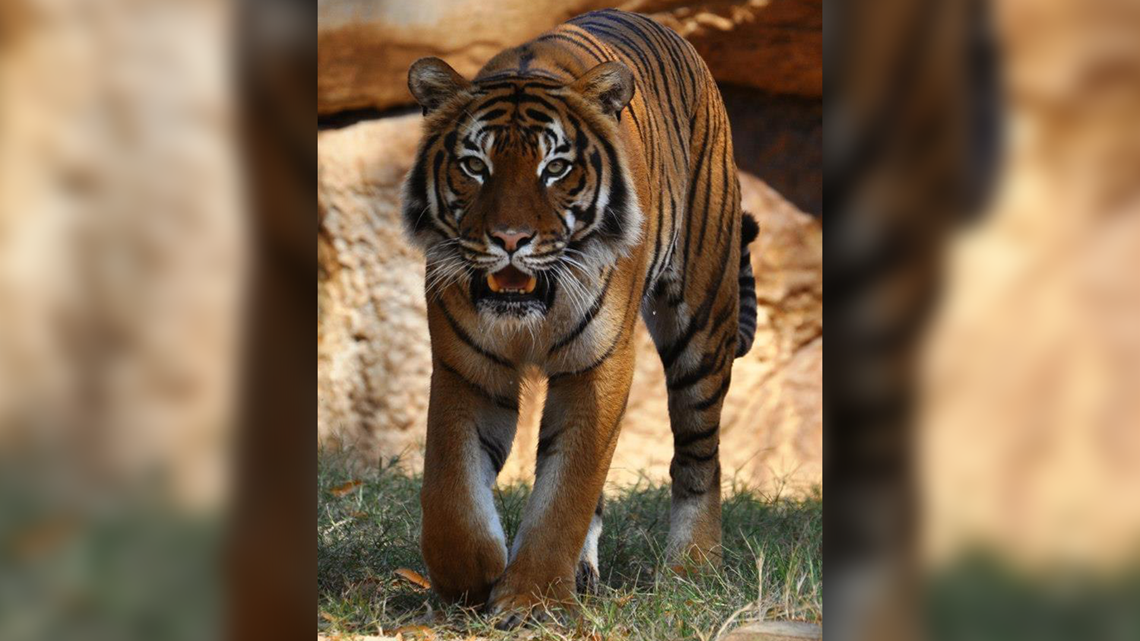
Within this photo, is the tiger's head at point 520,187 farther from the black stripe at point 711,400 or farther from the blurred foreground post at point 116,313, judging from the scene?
the blurred foreground post at point 116,313

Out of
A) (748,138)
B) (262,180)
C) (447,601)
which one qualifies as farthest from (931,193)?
(748,138)

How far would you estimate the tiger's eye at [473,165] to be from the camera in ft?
11.7

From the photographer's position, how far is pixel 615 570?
4.18 metres

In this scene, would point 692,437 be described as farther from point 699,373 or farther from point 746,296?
point 746,296

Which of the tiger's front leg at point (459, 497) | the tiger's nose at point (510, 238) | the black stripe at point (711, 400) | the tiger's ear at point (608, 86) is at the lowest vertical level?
the tiger's front leg at point (459, 497)

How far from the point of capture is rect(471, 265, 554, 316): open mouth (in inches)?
134

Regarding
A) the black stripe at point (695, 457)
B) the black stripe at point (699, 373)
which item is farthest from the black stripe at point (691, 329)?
the black stripe at point (695, 457)

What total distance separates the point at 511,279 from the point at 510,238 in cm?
13

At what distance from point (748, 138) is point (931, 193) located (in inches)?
214

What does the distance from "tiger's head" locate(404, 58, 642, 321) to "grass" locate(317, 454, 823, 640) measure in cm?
79

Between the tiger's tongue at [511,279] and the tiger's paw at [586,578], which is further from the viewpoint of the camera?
the tiger's paw at [586,578]

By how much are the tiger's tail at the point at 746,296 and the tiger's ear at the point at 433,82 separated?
5.15 feet

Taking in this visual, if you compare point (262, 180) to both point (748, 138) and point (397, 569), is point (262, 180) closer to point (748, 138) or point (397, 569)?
point (397, 569)

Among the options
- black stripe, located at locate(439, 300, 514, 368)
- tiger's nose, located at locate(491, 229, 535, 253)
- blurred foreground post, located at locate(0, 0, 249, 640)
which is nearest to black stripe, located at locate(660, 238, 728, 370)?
black stripe, located at locate(439, 300, 514, 368)
